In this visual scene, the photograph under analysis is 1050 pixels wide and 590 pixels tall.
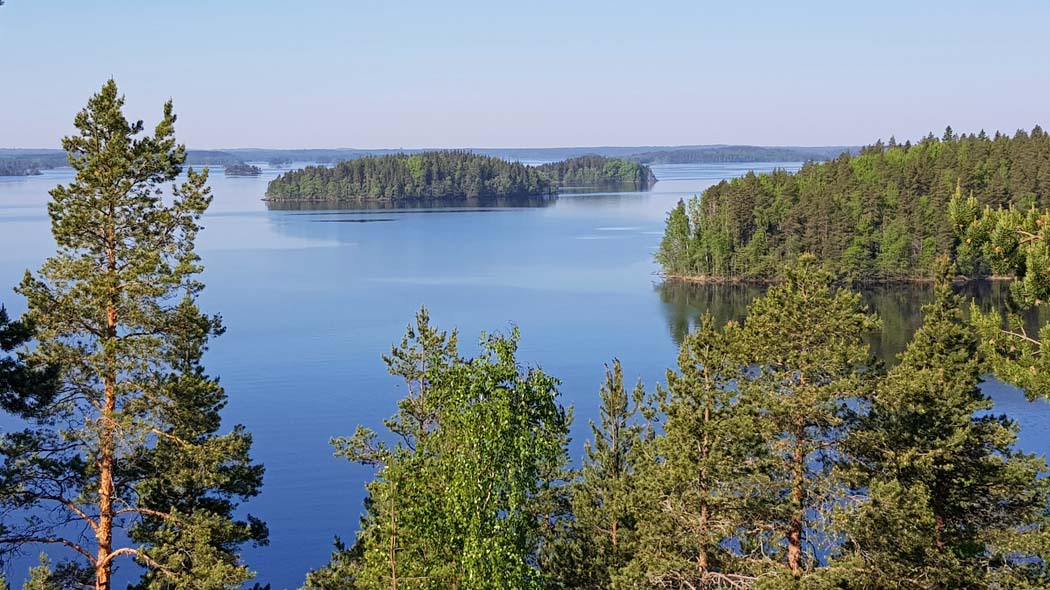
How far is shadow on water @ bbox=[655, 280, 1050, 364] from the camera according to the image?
58044 millimetres

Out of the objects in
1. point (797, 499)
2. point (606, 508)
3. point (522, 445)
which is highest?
point (522, 445)

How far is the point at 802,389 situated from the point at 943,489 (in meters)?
3.49

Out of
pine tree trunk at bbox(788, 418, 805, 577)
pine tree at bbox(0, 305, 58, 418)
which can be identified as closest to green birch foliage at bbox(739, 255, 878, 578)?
pine tree trunk at bbox(788, 418, 805, 577)

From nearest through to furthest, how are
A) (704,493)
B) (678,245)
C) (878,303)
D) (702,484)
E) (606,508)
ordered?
(704,493) → (702,484) → (606,508) → (878,303) → (678,245)

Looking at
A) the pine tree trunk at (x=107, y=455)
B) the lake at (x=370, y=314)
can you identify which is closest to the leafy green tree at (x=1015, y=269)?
the pine tree trunk at (x=107, y=455)

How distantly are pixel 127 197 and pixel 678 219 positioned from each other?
74.7 meters

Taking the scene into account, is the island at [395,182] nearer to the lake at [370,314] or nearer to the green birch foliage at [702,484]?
the lake at [370,314]

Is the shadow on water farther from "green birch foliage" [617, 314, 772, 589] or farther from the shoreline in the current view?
"green birch foliage" [617, 314, 772, 589]

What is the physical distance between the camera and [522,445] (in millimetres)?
12109

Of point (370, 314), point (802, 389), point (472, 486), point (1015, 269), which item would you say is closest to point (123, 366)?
point (472, 486)

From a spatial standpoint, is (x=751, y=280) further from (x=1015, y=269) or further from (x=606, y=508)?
(x=1015, y=269)

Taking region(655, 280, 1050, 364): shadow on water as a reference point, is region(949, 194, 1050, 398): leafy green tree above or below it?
above

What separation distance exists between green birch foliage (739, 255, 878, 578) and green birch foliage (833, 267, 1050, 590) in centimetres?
57

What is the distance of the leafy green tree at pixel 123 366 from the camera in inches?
523
